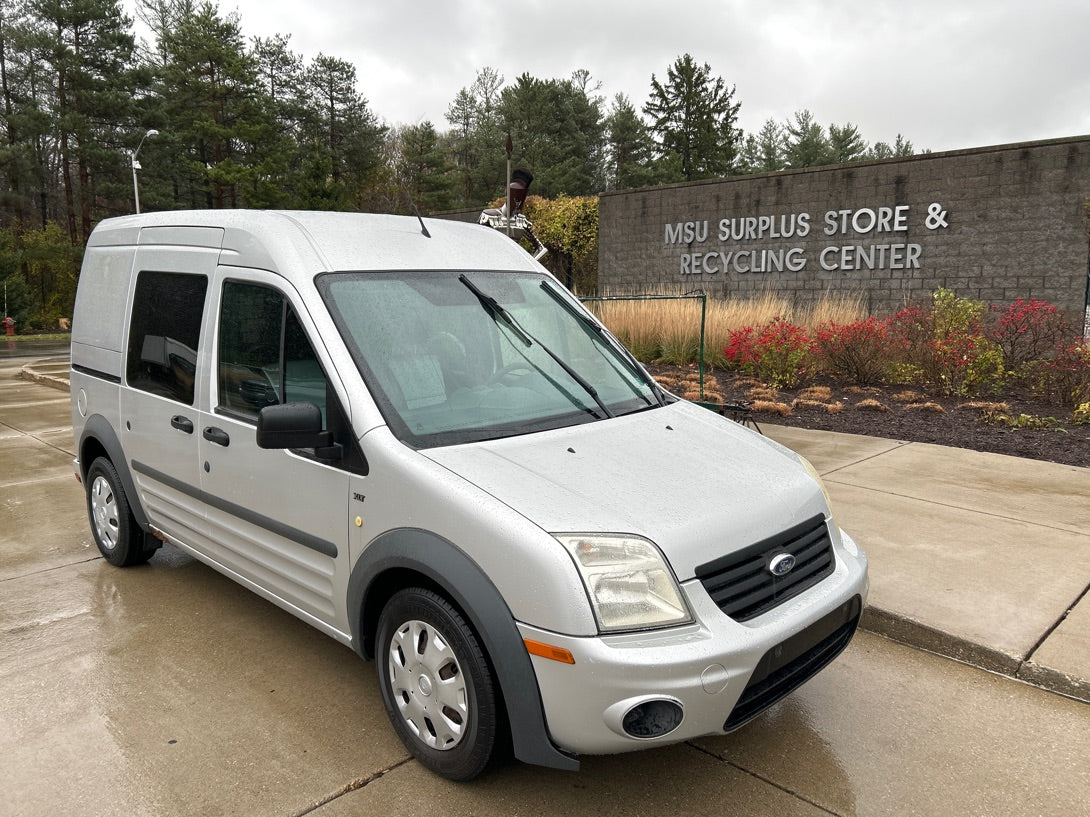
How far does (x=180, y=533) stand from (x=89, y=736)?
122 centimetres

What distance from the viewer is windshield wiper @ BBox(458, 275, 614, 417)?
3.41m

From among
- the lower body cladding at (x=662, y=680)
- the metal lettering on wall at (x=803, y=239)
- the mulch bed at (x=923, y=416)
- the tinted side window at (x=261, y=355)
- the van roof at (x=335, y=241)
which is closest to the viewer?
the lower body cladding at (x=662, y=680)

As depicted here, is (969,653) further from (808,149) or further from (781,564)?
(808,149)

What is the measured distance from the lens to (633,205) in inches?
779

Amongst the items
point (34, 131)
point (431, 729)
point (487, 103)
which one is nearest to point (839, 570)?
point (431, 729)

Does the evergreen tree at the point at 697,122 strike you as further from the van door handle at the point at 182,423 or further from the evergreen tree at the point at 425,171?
the van door handle at the point at 182,423

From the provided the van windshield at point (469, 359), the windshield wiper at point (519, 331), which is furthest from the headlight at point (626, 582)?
the windshield wiper at point (519, 331)

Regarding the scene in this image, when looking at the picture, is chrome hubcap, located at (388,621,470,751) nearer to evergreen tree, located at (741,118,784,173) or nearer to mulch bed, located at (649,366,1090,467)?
mulch bed, located at (649,366,1090,467)

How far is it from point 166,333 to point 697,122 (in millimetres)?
52728

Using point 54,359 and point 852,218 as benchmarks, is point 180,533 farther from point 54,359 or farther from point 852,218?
point 54,359

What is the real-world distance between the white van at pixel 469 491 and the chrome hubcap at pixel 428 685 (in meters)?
0.01

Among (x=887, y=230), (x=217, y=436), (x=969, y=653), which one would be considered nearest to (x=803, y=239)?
(x=887, y=230)

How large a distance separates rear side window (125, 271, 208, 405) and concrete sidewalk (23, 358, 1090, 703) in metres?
3.62

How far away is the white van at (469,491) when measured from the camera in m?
2.36
